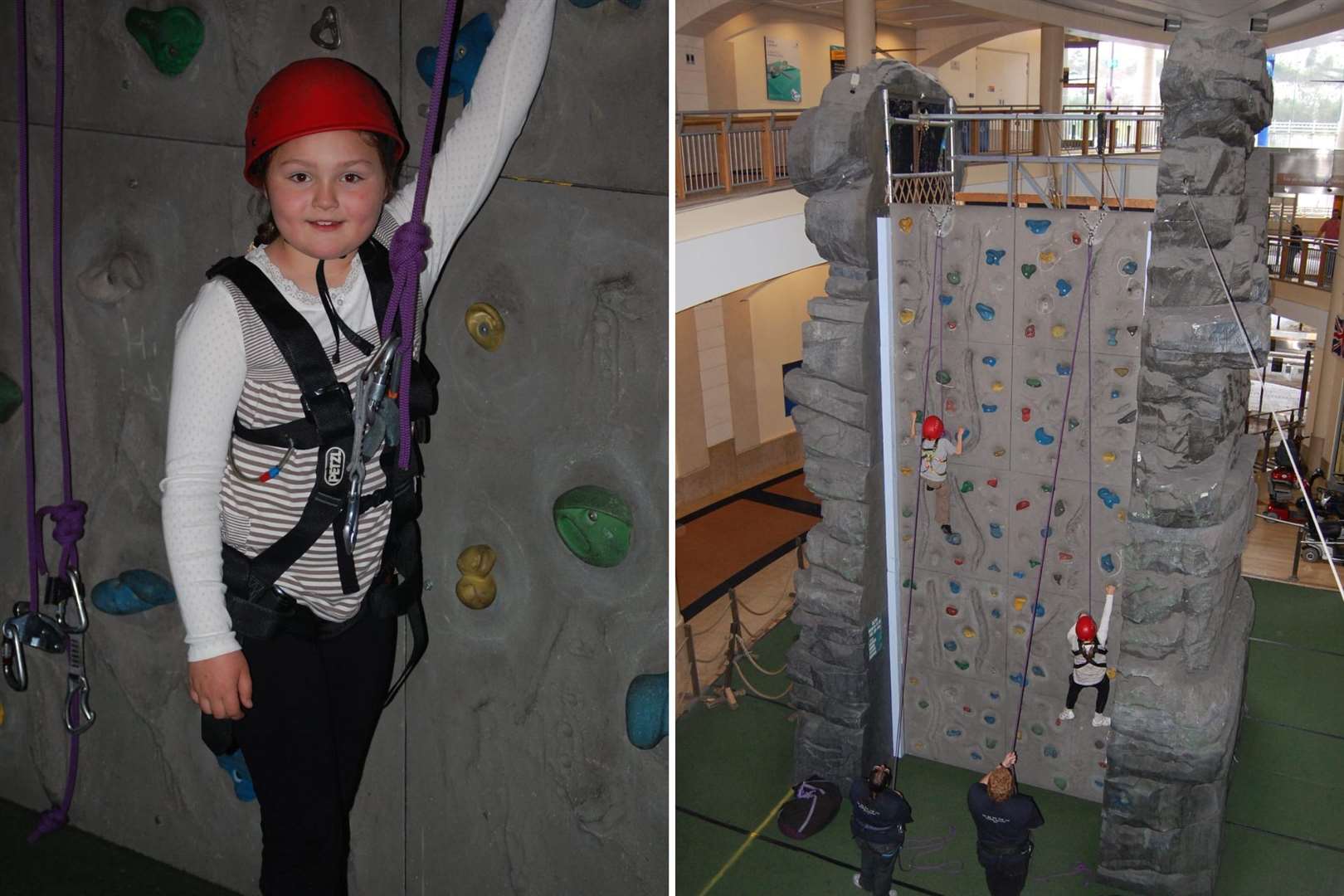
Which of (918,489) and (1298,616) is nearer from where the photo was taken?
(918,489)

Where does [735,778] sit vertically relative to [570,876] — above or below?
below

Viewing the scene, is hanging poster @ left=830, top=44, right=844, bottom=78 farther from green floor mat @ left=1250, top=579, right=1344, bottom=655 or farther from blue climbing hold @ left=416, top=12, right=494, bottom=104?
blue climbing hold @ left=416, top=12, right=494, bottom=104

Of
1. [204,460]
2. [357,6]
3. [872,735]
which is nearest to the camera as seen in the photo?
[204,460]

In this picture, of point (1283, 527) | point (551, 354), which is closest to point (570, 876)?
point (551, 354)

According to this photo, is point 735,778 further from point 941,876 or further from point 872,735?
point 941,876

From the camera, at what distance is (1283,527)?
333 inches

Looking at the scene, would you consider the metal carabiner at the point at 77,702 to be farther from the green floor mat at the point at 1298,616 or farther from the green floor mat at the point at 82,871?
the green floor mat at the point at 1298,616

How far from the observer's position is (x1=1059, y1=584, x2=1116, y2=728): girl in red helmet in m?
→ 3.93

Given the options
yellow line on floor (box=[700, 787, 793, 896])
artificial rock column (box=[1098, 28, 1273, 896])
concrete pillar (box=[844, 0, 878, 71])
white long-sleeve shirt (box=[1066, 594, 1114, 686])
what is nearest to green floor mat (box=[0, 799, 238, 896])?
yellow line on floor (box=[700, 787, 793, 896])

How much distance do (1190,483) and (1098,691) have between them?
3.44ft

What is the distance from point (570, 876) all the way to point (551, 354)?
0.69 m

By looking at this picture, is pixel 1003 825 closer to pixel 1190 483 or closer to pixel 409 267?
pixel 1190 483

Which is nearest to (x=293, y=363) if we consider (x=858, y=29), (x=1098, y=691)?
(x=1098, y=691)

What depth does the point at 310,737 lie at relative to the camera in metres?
1.27
